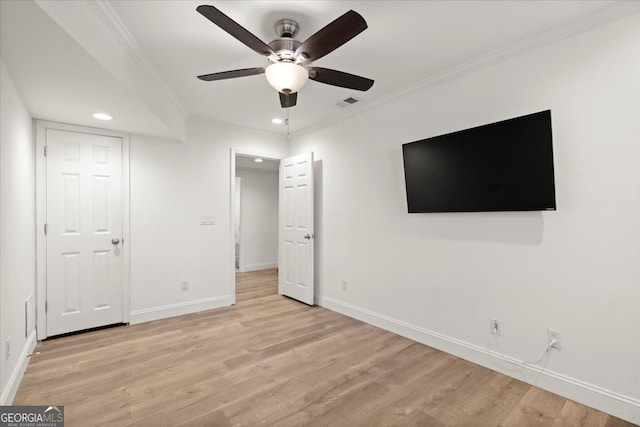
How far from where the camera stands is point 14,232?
2.17 meters

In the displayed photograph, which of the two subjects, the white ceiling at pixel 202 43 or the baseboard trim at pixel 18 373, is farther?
the baseboard trim at pixel 18 373

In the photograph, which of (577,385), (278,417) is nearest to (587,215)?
(577,385)

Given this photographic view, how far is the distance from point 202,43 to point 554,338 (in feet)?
10.9

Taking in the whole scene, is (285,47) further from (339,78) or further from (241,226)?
(241,226)

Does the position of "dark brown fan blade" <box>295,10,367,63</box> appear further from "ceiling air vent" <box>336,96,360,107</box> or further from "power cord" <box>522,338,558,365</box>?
"power cord" <box>522,338,558,365</box>

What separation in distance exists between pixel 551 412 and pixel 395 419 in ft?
3.33

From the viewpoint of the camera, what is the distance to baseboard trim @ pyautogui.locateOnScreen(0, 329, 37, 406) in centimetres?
185

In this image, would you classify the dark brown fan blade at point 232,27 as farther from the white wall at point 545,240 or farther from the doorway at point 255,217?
the doorway at point 255,217

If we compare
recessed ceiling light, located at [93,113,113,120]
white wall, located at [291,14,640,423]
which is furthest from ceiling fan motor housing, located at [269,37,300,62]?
recessed ceiling light, located at [93,113,113,120]

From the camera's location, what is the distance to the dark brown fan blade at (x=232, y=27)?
142 centimetres

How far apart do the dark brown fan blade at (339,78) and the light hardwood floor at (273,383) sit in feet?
7.22

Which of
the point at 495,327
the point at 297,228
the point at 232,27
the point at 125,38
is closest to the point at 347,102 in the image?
the point at 297,228

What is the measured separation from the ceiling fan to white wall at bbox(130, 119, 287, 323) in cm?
196

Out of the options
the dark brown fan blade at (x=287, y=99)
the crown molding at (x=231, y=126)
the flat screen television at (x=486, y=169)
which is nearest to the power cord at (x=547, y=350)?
the flat screen television at (x=486, y=169)
